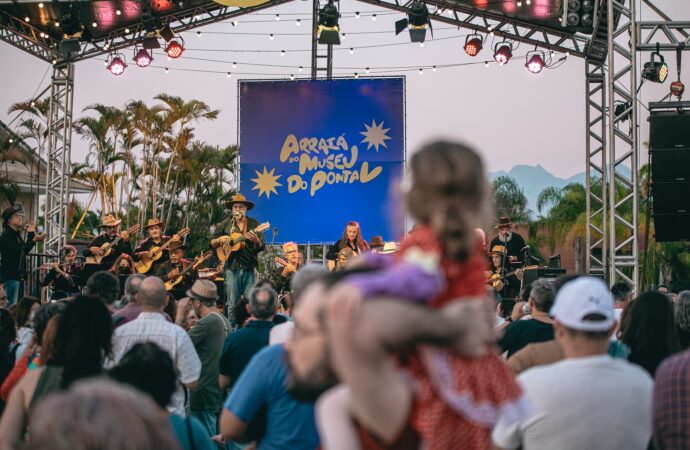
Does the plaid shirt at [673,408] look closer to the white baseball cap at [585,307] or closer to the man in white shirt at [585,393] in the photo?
the man in white shirt at [585,393]

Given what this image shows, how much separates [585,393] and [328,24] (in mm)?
13603

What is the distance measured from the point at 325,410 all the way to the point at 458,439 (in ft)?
1.02

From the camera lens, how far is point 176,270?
1490 cm

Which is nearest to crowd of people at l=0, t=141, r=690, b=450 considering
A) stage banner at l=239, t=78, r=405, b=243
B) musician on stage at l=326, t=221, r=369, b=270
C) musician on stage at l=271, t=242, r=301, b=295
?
musician on stage at l=326, t=221, r=369, b=270

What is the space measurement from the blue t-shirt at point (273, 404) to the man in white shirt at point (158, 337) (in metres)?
1.23

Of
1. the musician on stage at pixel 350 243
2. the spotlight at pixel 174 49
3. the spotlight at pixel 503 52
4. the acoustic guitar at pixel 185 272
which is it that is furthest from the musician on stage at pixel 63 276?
the spotlight at pixel 503 52

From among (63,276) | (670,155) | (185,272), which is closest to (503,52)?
(670,155)

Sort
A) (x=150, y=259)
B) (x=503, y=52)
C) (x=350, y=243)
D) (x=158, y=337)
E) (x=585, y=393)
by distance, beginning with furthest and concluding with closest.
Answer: (x=503, y=52)
(x=150, y=259)
(x=350, y=243)
(x=158, y=337)
(x=585, y=393)

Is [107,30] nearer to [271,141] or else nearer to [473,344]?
Result: [271,141]

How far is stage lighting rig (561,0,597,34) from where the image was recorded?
14.4 meters

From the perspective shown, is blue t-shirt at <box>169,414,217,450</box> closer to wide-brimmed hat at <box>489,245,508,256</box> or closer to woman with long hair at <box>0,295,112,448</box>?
woman with long hair at <box>0,295,112,448</box>

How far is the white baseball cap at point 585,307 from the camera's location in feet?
10.7

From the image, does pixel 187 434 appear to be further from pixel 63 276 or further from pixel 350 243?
pixel 63 276

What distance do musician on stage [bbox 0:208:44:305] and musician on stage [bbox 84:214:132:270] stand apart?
1.00m
